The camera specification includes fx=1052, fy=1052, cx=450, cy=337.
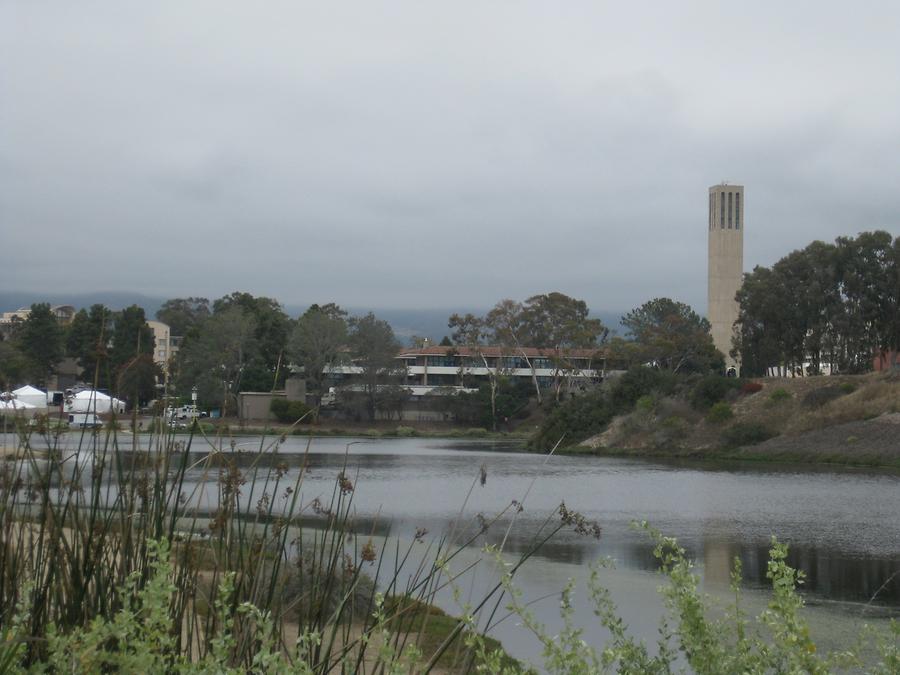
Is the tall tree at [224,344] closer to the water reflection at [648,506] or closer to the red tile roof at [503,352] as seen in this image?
the water reflection at [648,506]

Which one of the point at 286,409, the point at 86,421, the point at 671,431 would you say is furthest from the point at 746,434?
the point at 86,421

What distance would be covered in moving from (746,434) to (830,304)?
11004 mm

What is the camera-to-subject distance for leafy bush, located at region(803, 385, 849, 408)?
136ft

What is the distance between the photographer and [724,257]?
78125mm

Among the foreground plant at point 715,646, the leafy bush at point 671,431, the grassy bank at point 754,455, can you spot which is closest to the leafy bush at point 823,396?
the grassy bank at point 754,455

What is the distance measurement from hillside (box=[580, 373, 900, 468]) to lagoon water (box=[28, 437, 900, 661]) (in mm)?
3349

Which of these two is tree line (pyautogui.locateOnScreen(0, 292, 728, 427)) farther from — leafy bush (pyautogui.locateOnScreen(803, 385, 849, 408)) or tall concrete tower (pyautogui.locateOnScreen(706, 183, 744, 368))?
leafy bush (pyautogui.locateOnScreen(803, 385, 849, 408))

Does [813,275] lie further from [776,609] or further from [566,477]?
[776,609]

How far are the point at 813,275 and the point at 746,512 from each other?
31.8 meters

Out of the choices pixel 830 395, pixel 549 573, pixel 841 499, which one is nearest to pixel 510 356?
pixel 830 395

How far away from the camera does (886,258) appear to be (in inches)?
1881

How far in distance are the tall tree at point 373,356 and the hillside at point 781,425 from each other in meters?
18.3

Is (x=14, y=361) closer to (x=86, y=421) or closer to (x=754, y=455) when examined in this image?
(x=754, y=455)

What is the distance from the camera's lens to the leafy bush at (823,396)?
41344 millimetres
